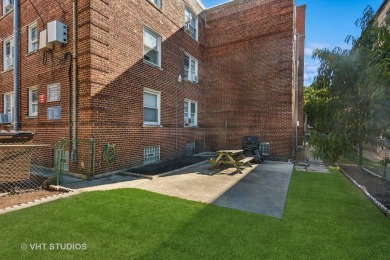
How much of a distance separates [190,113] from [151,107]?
3778mm

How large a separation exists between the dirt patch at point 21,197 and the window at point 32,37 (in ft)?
21.3

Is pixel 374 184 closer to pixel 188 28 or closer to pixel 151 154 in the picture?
pixel 151 154

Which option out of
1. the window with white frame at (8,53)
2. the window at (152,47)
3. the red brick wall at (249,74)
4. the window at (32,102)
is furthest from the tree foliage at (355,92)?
the window with white frame at (8,53)

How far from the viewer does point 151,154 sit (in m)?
9.53

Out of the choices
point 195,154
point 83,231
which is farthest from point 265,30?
point 83,231

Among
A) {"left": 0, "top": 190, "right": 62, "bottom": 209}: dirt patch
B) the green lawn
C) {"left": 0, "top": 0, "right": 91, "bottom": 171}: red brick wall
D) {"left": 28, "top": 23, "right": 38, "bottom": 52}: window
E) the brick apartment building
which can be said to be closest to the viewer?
the green lawn

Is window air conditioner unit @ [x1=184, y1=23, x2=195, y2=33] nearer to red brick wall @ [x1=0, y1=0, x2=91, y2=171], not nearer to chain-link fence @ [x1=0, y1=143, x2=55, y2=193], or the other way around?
red brick wall @ [x1=0, y1=0, x2=91, y2=171]

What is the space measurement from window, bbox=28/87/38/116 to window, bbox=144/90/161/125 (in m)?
4.44

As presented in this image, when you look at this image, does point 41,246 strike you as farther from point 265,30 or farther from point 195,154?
point 265,30

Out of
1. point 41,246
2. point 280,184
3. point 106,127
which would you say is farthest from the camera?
point 106,127

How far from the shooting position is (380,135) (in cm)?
336

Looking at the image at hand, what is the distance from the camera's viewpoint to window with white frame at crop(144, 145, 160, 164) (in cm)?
921

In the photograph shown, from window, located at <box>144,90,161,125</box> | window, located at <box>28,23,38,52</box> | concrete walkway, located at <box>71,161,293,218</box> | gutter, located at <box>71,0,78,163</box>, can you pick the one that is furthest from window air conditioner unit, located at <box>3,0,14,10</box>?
concrete walkway, located at <box>71,161,293,218</box>

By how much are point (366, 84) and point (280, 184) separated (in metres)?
4.23
